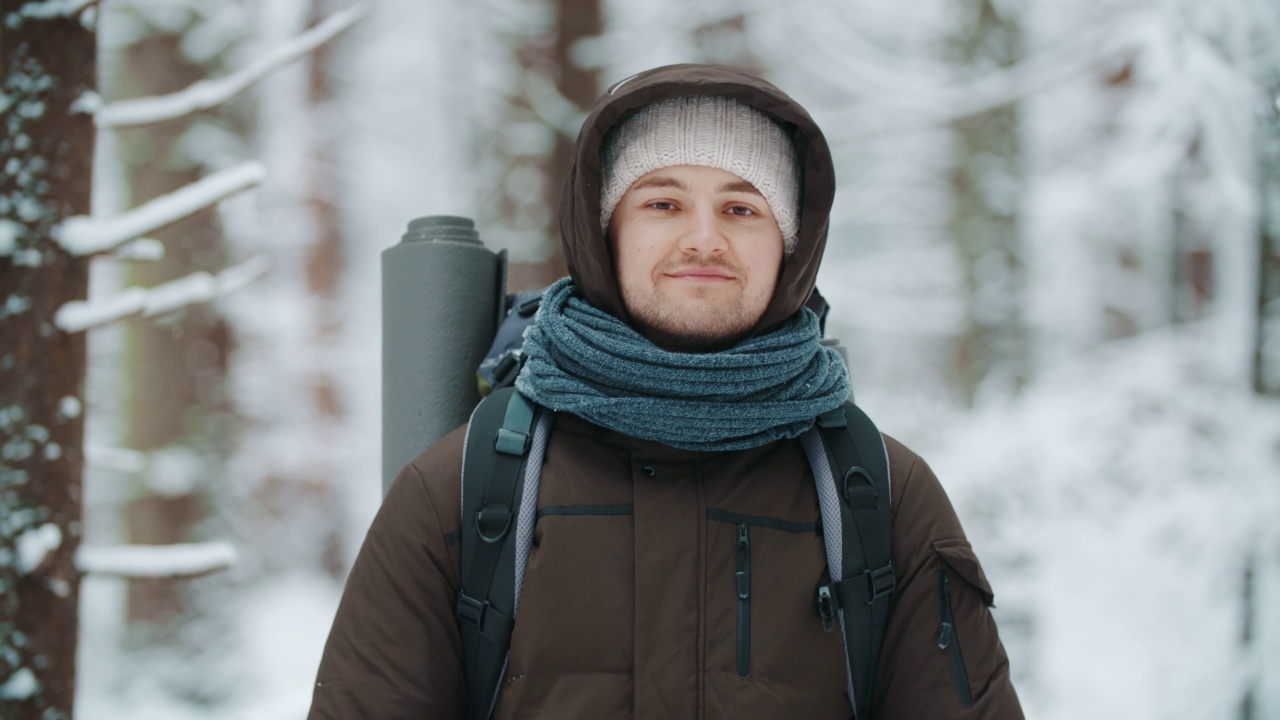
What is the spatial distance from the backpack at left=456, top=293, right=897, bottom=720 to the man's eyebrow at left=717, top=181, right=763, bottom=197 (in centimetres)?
59

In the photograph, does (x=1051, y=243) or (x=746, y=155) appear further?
(x=1051, y=243)

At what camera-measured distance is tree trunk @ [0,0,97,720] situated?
87.8 inches

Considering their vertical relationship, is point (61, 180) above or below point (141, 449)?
above

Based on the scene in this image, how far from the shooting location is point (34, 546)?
2250 mm

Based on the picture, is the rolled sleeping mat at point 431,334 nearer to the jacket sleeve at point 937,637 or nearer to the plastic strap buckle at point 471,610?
the plastic strap buckle at point 471,610

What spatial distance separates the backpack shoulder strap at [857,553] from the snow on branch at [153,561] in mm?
1835

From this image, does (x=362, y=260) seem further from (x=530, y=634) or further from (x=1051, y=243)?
(x=530, y=634)

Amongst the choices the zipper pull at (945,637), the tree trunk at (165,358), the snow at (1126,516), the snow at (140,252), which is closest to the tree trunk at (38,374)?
the snow at (140,252)

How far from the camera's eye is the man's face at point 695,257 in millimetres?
1743

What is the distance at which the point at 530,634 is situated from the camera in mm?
1500

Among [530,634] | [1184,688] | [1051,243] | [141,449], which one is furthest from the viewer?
[1051,243]

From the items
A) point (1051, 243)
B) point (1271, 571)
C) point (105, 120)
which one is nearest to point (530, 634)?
point (105, 120)

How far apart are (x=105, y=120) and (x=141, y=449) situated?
559 centimetres

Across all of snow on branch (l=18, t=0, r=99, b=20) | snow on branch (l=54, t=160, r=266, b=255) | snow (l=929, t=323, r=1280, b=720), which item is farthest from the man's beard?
snow (l=929, t=323, r=1280, b=720)
